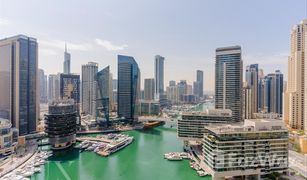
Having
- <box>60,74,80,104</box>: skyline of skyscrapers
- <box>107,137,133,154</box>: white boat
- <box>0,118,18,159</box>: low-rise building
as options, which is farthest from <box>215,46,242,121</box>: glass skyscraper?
A: <box>0,118,18,159</box>: low-rise building

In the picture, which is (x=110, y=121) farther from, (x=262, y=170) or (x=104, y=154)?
(x=262, y=170)

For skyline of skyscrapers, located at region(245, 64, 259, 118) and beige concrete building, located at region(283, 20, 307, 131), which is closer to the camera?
beige concrete building, located at region(283, 20, 307, 131)

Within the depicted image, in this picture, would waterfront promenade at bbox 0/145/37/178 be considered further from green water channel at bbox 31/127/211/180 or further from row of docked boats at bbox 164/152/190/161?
row of docked boats at bbox 164/152/190/161

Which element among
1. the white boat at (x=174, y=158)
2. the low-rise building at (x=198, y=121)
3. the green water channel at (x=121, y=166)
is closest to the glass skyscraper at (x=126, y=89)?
the green water channel at (x=121, y=166)

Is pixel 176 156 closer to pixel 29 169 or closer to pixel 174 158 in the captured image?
pixel 174 158

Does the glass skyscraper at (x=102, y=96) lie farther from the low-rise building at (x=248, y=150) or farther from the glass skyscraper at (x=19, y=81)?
the low-rise building at (x=248, y=150)

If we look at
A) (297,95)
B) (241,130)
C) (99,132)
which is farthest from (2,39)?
(297,95)
